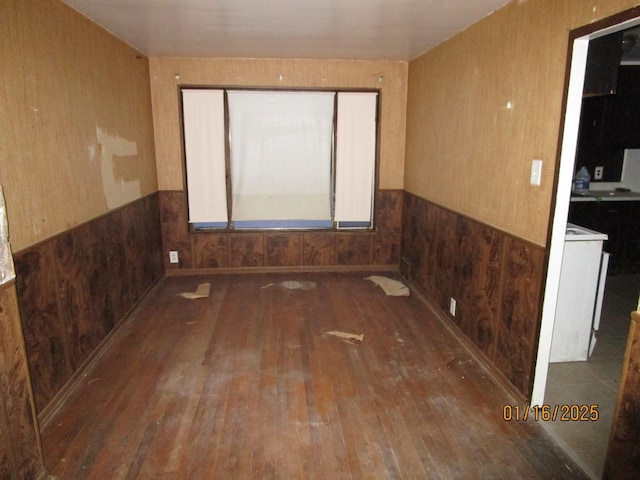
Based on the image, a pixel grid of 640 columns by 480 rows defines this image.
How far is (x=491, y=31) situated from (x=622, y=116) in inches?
120

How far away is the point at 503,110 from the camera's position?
2.65 metres

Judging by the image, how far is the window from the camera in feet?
15.2

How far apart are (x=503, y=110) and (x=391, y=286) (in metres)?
2.34

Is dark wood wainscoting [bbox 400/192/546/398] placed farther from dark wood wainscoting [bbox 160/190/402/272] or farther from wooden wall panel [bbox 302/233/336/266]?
wooden wall panel [bbox 302/233/336/266]

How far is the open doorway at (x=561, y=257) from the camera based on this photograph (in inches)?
79.4

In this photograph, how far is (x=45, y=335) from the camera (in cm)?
235

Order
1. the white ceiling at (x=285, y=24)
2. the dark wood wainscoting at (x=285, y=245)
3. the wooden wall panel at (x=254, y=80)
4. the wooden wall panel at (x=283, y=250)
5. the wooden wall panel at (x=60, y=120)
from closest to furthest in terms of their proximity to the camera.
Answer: the wooden wall panel at (x=60, y=120), the white ceiling at (x=285, y=24), the wooden wall panel at (x=254, y=80), the dark wood wainscoting at (x=285, y=245), the wooden wall panel at (x=283, y=250)

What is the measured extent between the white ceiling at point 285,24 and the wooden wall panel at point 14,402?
2070mm

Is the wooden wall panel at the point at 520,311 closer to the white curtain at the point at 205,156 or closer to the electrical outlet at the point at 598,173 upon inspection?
the white curtain at the point at 205,156

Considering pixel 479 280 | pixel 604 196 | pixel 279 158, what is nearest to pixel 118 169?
pixel 279 158

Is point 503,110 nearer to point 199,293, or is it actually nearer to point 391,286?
point 391,286

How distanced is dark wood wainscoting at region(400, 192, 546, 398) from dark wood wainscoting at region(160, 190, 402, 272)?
82 cm

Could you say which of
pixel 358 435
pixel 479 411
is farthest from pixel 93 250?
pixel 479 411

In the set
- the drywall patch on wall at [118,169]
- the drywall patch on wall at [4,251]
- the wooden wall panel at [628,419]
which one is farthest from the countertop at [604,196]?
the drywall patch on wall at [4,251]
